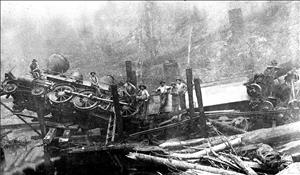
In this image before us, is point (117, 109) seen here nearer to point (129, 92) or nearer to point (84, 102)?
point (84, 102)

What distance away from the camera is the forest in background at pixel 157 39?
23219mm

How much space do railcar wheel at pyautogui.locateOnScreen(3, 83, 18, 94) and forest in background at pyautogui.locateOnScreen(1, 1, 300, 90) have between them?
11.8 meters

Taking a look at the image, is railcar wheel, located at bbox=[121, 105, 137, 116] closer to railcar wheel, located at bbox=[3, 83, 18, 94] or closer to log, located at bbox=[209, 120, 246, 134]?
log, located at bbox=[209, 120, 246, 134]

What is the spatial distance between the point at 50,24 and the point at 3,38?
5.97 meters

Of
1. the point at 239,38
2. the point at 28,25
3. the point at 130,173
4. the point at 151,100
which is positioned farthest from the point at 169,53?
the point at 28,25

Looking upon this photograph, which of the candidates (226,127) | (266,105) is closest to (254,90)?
(266,105)

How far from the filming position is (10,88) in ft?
42.8

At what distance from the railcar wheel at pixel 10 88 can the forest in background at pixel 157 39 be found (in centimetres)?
1179

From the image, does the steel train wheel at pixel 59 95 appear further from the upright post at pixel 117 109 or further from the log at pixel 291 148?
the log at pixel 291 148

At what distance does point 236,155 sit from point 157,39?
23.6m

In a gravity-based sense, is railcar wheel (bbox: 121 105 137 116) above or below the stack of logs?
above

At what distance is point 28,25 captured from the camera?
1575 inches

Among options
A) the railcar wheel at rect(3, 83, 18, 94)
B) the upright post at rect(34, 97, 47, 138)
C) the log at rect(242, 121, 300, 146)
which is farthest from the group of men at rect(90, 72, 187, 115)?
the log at rect(242, 121, 300, 146)

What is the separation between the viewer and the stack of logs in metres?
7.80
